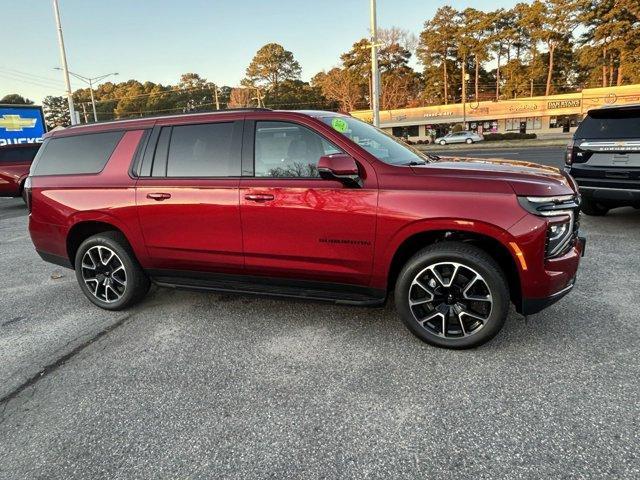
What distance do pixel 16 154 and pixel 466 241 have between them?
44.4 ft

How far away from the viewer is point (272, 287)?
3824mm

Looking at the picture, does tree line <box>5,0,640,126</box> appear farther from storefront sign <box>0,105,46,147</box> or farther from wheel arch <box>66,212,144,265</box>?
wheel arch <box>66,212,144,265</box>

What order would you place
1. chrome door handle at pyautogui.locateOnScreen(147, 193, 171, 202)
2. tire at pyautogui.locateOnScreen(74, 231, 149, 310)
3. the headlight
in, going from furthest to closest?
1. tire at pyautogui.locateOnScreen(74, 231, 149, 310)
2. chrome door handle at pyautogui.locateOnScreen(147, 193, 171, 202)
3. the headlight

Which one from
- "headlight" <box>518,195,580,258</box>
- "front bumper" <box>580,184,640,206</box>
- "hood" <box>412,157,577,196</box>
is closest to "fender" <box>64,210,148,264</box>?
"hood" <box>412,157,577,196</box>

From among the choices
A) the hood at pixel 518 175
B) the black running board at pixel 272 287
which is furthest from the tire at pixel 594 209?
the black running board at pixel 272 287

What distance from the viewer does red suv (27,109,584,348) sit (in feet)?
10.3

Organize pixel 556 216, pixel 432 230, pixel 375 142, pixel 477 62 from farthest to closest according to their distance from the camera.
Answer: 1. pixel 477 62
2. pixel 375 142
3. pixel 432 230
4. pixel 556 216

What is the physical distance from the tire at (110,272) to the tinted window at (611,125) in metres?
6.07

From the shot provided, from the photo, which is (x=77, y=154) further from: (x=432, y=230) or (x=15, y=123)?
(x=15, y=123)

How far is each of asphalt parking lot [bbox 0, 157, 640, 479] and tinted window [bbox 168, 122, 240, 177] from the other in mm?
1351

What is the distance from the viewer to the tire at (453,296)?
318 cm

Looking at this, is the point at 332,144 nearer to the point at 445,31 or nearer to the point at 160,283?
the point at 160,283

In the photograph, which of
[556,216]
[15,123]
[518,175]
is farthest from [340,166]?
[15,123]

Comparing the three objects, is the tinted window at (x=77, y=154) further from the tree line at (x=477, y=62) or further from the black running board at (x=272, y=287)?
the tree line at (x=477, y=62)
